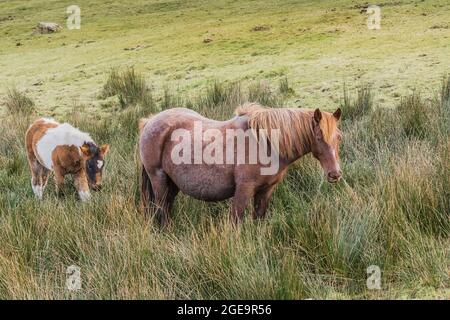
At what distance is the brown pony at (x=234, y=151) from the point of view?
3543mm

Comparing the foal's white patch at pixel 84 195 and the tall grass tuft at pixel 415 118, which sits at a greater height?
the tall grass tuft at pixel 415 118

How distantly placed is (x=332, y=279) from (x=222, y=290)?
24.1 inches

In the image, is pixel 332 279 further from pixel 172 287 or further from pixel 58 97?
pixel 58 97

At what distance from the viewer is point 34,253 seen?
3.62m

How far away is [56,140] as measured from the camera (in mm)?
5184

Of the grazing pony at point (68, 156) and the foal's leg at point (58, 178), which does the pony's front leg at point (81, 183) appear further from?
the foal's leg at point (58, 178)

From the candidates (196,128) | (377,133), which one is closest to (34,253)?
(196,128)

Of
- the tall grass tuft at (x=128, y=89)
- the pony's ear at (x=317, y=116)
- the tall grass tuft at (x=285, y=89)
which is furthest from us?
the tall grass tuft at (x=128, y=89)

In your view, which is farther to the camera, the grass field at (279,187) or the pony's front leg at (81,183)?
the pony's front leg at (81,183)

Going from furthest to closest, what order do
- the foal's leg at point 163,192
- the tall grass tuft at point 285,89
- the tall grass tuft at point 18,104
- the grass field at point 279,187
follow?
the tall grass tuft at point 18,104 < the tall grass tuft at point 285,89 < the foal's leg at point 163,192 < the grass field at point 279,187

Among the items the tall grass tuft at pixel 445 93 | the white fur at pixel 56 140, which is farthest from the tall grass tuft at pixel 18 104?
the tall grass tuft at pixel 445 93

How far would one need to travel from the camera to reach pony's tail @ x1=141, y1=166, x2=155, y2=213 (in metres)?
4.29

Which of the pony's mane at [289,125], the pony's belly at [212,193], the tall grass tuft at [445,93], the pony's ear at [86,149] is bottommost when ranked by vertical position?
the tall grass tuft at [445,93]

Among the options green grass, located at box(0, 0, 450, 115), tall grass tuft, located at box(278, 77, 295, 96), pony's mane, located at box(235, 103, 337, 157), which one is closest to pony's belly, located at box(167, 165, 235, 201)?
pony's mane, located at box(235, 103, 337, 157)
